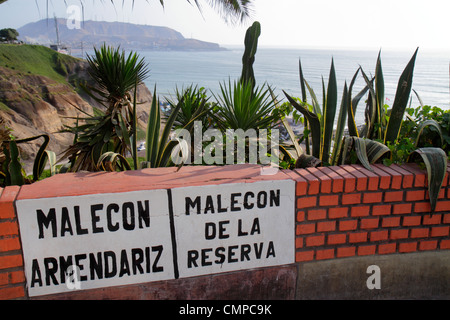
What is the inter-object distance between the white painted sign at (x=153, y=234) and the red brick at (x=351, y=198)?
296 millimetres

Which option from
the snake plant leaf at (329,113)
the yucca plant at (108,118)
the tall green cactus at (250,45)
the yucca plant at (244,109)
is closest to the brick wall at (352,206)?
the snake plant leaf at (329,113)

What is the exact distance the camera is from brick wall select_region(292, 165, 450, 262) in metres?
2.21

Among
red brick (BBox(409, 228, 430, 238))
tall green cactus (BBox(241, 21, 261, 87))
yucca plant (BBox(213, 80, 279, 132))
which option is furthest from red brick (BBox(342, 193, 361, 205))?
tall green cactus (BBox(241, 21, 261, 87))

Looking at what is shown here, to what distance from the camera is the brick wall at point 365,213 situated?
7.24ft

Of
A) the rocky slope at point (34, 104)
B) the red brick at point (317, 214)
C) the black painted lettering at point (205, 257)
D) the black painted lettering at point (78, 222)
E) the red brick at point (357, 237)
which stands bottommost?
the rocky slope at point (34, 104)

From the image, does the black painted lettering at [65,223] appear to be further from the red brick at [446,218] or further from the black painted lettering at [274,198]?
the red brick at [446,218]

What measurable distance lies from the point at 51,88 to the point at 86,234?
4432 cm

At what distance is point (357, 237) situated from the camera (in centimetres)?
230

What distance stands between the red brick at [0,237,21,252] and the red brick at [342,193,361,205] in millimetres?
1701

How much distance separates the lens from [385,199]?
2.26 meters

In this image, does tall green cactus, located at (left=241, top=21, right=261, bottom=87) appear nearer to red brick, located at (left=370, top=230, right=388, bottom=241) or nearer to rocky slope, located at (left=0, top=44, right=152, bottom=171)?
red brick, located at (left=370, top=230, right=388, bottom=241)

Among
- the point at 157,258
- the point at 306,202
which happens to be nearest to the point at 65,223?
the point at 157,258
